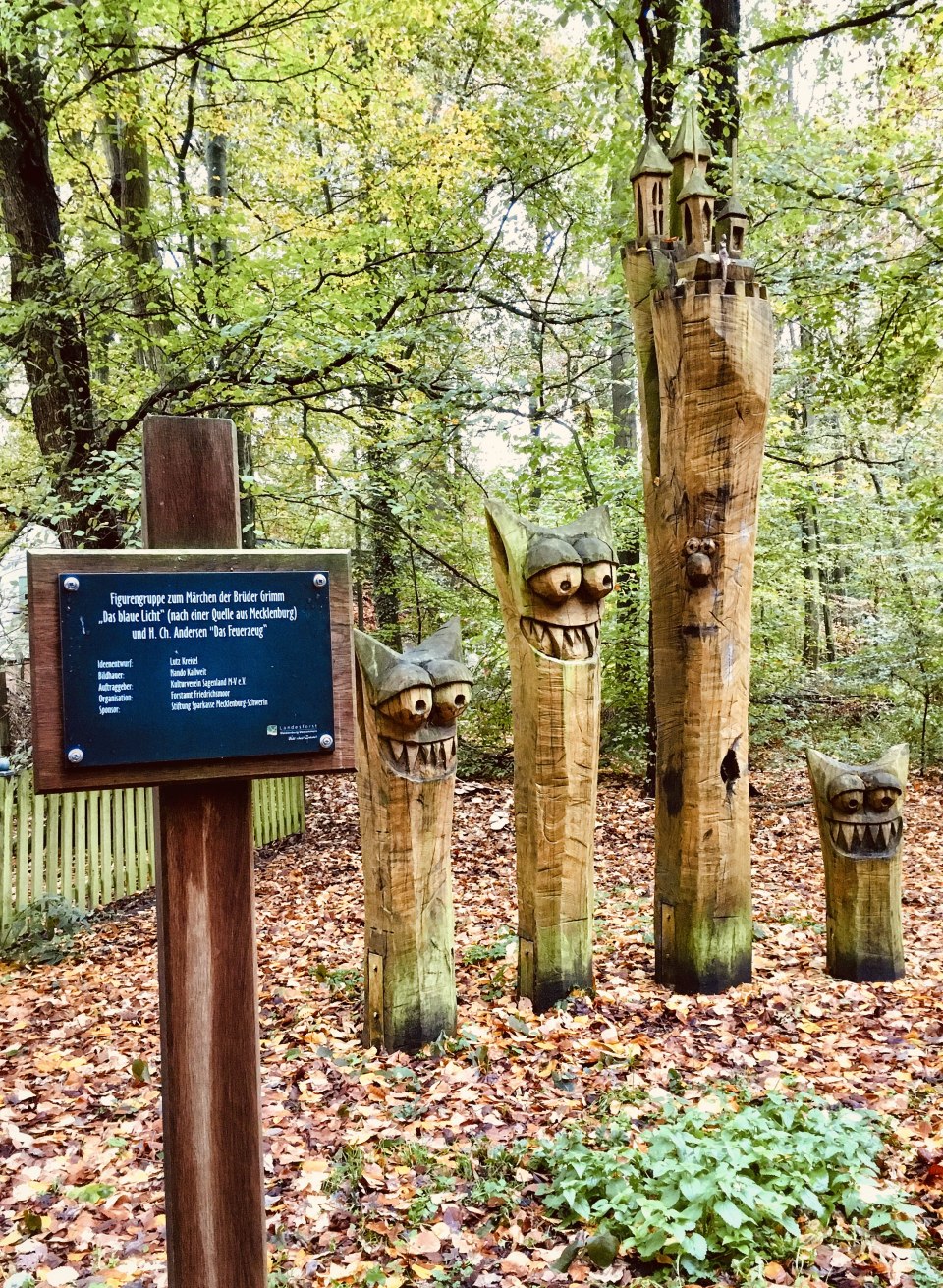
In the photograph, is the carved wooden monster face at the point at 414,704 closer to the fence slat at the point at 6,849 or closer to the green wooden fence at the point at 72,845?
the green wooden fence at the point at 72,845

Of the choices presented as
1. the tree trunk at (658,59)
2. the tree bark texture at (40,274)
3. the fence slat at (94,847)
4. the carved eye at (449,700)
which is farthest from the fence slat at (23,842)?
the tree trunk at (658,59)

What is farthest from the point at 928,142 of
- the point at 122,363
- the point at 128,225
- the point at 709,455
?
the point at 122,363

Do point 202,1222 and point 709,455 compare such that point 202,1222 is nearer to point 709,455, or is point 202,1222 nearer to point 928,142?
point 709,455

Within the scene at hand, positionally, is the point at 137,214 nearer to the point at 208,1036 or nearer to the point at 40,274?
the point at 40,274

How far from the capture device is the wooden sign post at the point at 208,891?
2201 millimetres

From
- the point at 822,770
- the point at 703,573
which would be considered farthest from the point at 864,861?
the point at 703,573

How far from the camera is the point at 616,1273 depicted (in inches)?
112

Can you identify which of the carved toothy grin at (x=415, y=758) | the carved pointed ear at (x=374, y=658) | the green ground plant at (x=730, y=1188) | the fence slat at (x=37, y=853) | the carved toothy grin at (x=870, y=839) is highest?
the carved pointed ear at (x=374, y=658)

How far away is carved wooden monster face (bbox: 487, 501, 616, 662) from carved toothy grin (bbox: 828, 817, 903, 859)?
6.34 ft

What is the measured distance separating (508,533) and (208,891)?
3.00 meters

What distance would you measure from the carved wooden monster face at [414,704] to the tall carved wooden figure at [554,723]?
46 cm

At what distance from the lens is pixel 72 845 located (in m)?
7.56

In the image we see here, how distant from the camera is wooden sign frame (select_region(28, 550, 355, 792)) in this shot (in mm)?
2043

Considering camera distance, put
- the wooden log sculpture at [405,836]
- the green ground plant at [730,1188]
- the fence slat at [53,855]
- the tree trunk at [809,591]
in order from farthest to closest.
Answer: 1. the tree trunk at [809,591]
2. the fence slat at [53,855]
3. the wooden log sculpture at [405,836]
4. the green ground plant at [730,1188]
